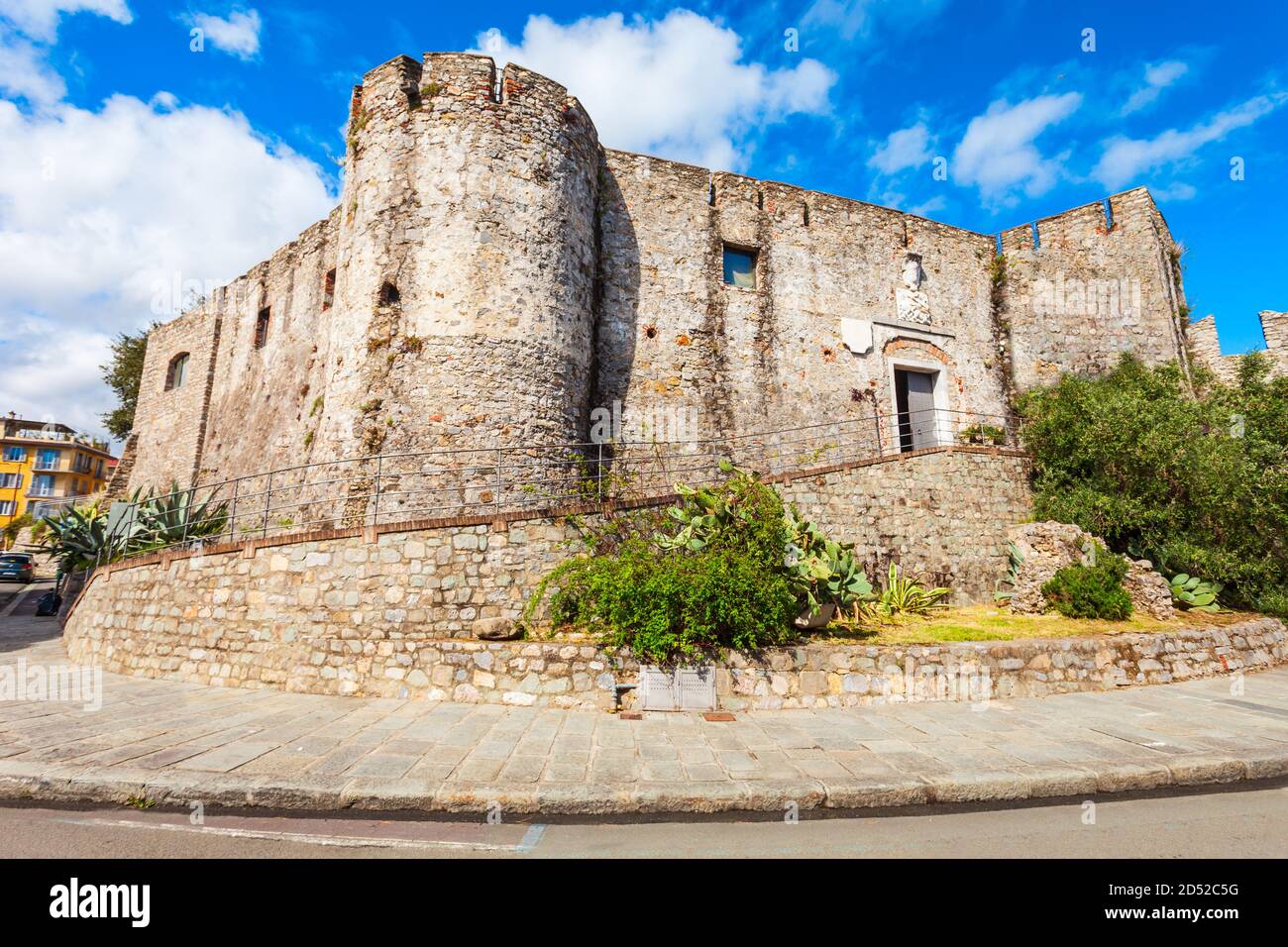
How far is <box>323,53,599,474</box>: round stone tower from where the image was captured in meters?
10.3

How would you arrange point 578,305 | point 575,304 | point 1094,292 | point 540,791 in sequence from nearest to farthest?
point 540,791 < point 575,304 < point 578,305 < point 1094,292

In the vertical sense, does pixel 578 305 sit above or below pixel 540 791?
above

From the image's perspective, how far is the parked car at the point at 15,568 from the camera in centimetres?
2291

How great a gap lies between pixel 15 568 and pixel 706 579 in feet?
98.9

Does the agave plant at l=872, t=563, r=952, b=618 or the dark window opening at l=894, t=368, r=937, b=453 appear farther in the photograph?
the dark window opening at l=894, t=368, r=937, b=453

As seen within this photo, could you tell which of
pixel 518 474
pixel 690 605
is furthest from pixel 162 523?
pixel 690 605

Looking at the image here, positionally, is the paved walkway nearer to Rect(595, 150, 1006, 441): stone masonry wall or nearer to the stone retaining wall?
the stone retaining wall

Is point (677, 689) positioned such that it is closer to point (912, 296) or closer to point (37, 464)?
point (912, 296)

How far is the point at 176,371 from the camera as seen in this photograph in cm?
2152

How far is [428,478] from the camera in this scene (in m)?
9.79

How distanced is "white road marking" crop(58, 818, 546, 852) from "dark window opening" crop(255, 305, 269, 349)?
1762 centimetres

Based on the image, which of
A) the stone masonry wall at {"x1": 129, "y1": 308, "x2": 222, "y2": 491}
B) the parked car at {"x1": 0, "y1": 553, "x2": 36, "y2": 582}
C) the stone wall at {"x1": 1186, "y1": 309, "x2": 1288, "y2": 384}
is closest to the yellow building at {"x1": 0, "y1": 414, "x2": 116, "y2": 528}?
the parked car at {"x1": 0, "y1": 553, "x2": 36, "y2": 582}

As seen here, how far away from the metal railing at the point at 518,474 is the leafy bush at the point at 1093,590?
3532 mm
